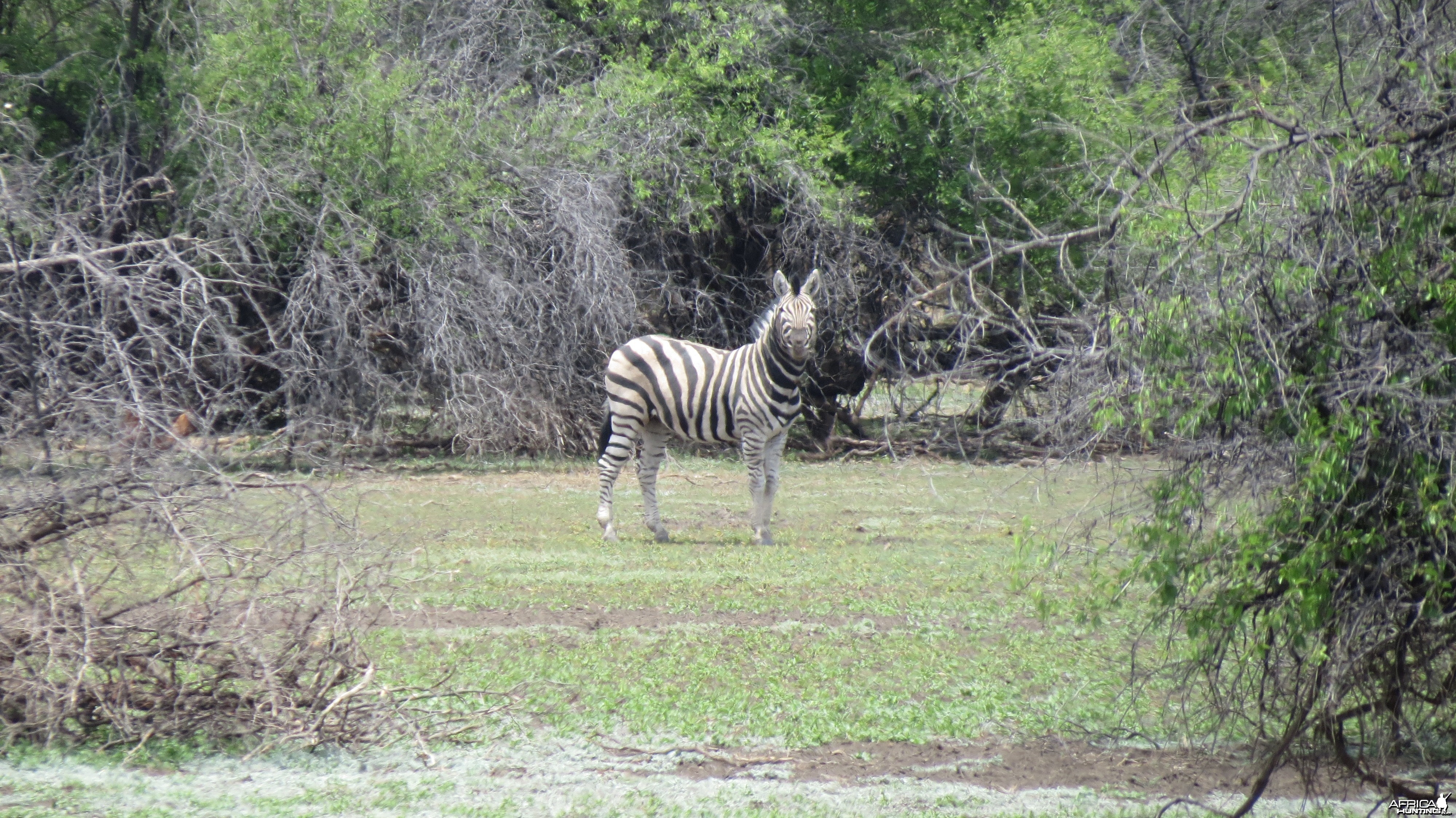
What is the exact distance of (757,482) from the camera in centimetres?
1279

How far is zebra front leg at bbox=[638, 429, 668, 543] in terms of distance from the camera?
42.8ft

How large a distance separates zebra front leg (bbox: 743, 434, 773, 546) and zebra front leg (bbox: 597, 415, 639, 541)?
1280 millimetres

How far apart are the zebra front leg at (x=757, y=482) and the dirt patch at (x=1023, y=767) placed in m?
6.02

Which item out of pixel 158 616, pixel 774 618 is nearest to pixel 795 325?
pixel 774 618

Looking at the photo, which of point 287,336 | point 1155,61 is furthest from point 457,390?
point 1155,61

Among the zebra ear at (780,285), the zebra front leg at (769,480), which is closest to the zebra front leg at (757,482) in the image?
the zebra front leg at (769,480)

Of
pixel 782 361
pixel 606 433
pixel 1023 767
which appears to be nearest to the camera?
pixel 1023 767

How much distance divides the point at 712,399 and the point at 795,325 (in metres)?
1.26

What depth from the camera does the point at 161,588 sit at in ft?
26.2

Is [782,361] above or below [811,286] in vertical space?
below

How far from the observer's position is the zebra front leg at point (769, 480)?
12.7m

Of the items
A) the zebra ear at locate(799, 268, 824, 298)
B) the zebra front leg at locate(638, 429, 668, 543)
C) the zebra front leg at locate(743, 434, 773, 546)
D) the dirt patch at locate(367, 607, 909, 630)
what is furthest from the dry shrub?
the zebra ear at locate(799, 268, 824, 298)

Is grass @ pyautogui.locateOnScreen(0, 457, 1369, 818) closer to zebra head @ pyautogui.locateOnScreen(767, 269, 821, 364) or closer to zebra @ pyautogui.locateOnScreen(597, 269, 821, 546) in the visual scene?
zebra @ pyautogui.locateOnScreen(597, 269, 821, 546)

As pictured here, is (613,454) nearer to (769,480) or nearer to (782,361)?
(769,480)
